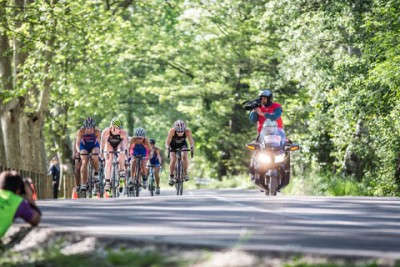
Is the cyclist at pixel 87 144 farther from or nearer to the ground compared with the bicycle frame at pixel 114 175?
farther from the ground

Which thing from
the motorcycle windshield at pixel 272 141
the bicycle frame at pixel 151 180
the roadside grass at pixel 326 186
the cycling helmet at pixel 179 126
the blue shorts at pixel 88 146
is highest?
the cycling helmet at pixel 179 126

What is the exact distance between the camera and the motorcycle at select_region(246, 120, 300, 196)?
75.4ft

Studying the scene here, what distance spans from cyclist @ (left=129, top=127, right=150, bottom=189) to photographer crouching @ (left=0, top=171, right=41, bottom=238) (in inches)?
598

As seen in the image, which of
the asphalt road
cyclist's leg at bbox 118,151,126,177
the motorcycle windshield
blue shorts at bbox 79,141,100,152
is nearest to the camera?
the asphalt road

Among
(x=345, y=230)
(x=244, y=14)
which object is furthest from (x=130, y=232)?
(x=244, y=14)

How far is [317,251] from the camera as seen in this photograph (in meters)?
10.2

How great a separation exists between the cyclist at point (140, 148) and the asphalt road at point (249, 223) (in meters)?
9.18

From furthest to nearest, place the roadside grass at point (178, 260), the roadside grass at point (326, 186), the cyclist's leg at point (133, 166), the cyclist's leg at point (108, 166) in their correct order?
the roadside grass at point (326, 186) → the cyclist's leg at point (133, 166) → the cyclist's leg at point (108, 166) → the roadside grass at point (178, 260)

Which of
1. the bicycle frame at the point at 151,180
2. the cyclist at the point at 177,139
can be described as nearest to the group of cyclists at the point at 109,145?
the cyclist at the point at 177,139

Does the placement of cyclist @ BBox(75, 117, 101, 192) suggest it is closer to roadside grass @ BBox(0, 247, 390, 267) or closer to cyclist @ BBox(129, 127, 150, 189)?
cyclist @ BBox(129, 127, 150, 189)

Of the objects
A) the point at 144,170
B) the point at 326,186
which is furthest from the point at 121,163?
the point at 326,186

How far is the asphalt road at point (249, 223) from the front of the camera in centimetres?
1107

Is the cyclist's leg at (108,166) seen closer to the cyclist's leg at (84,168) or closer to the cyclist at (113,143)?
the cyclist at (113,143)

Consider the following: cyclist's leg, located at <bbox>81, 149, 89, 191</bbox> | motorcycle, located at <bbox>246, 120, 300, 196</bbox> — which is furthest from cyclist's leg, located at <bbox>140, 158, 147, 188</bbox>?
motorcycle, located at <bbox>246, 120, 300, 196</bbox>
